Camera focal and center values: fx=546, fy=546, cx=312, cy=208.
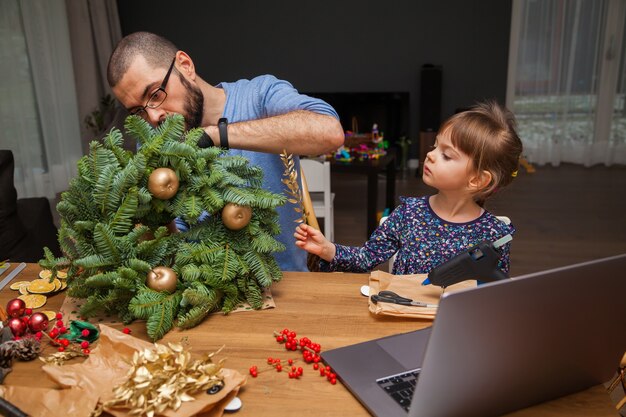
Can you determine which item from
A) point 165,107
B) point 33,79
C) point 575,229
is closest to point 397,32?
point 575,229

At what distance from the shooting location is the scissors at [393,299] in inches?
43.0

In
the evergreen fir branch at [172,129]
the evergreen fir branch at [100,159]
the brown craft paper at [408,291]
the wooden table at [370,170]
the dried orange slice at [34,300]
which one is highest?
the evergreen fir branch at [172,129]

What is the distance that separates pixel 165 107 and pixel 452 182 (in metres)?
0.82

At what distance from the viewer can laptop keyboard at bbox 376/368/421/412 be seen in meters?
0.83

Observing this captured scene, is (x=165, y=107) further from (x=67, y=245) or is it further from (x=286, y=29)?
(x=286, y=29)

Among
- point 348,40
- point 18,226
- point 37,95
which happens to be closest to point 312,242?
point 18,226

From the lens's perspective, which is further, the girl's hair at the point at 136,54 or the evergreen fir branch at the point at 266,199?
the girl's hair at the point at 136,54

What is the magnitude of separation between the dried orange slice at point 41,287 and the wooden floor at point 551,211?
8.69 feet

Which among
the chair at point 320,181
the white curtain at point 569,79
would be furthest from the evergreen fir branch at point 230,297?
the white curtain at point 569,79

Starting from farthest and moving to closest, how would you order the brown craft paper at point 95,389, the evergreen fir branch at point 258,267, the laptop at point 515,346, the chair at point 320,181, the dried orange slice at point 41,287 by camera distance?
the chair at point 320,181, the dried orange slice at point 41,287, the evergreen fir branch at point 258,267, the brown craft paper at point 95,389, the laptop at point 515,346

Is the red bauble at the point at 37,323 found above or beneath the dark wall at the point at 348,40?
beneath

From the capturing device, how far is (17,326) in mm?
1041

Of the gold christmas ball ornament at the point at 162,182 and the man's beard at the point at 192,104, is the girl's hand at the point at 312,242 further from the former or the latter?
the man's beard at the point at 192,104

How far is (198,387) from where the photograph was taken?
2.65 ft
